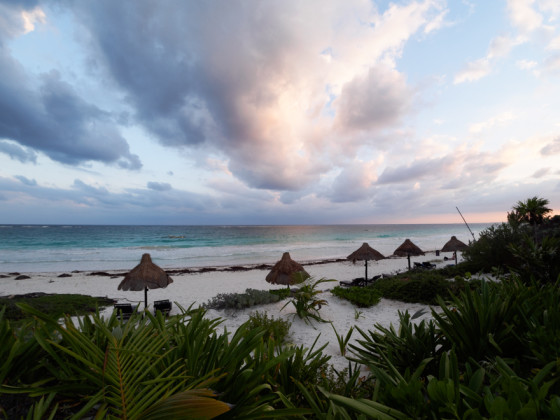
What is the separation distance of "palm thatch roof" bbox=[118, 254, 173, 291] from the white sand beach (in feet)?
4.15

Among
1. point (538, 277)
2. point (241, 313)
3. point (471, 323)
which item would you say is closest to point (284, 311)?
point (241, 313)

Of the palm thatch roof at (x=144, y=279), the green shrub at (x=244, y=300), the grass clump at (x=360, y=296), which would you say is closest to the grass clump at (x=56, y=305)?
the palm thatch roof at (x=144, y=279)

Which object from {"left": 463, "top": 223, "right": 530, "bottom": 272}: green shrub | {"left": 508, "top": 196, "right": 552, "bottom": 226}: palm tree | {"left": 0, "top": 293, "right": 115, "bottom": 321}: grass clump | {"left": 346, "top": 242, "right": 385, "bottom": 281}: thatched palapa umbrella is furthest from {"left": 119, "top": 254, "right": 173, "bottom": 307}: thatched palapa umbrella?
{"left": 508, "top": 196, "right": 552, "bottom": 226}: palm tree

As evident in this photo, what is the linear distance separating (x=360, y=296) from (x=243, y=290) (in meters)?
8.35

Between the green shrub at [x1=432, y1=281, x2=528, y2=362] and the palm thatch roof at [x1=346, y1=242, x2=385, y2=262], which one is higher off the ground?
the green shrub at [x1=432, y1=281, x2=528, y2=362]

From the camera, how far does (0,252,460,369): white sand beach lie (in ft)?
21.2

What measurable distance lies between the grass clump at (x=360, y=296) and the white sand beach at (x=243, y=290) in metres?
0.17

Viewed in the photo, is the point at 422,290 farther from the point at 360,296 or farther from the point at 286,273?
the point at 286,273

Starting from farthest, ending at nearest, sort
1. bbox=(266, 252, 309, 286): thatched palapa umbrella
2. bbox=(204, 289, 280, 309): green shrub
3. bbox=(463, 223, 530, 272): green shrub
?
1. bbox=(463, 223, 530, 272): green shrub
2. bbox=(266, 252, 309, 286): thatched palapa umbrella
3. bbox=(204, 289, 280, 309): green shrub

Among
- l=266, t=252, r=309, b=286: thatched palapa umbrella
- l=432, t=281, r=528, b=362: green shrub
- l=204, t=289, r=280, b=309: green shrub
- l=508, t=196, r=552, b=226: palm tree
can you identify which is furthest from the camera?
l=508, t=196, r=552, b=226: palm tree

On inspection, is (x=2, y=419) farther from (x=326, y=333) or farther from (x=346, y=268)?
(x=346, y=268)

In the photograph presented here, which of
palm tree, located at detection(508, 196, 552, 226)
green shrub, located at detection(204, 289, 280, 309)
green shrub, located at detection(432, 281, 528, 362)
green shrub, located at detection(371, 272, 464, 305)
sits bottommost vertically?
green shrub, located at detection(204, 289, 280, 309)

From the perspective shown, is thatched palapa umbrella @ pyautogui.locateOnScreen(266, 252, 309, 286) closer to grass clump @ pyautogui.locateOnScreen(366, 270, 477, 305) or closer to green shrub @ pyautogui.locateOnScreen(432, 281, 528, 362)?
grass clump @ pyautogui.locateOnScreen(366, 270, 477, 305)

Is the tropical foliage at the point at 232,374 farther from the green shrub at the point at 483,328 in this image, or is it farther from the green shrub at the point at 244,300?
the green shrub at the point at 244,300
